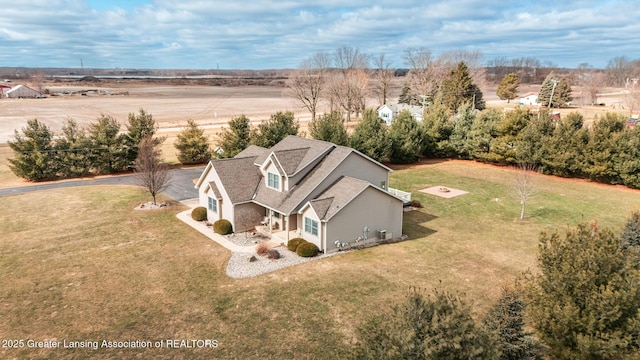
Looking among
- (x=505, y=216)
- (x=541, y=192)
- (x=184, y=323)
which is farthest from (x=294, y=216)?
(x=541, y=192)

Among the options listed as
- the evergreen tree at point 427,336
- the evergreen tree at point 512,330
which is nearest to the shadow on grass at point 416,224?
the evergreen tree at point 512,330

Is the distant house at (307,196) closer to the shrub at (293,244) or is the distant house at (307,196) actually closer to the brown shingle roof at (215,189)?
the brown shingle roof at (215,189)

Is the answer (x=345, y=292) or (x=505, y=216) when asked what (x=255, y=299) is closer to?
(x=345, y=292)

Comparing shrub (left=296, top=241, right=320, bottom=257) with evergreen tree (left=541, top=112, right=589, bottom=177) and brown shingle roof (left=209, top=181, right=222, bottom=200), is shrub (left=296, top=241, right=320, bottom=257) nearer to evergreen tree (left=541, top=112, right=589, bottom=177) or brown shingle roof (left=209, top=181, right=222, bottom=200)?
brown shingle roof (left=209, top=181, right=222, bottom=200)

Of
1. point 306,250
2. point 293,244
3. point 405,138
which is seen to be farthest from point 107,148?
Result: point 405,138

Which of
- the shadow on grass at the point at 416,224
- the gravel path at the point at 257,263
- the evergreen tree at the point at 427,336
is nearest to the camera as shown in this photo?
the evergreen tree at the point at 427,336
